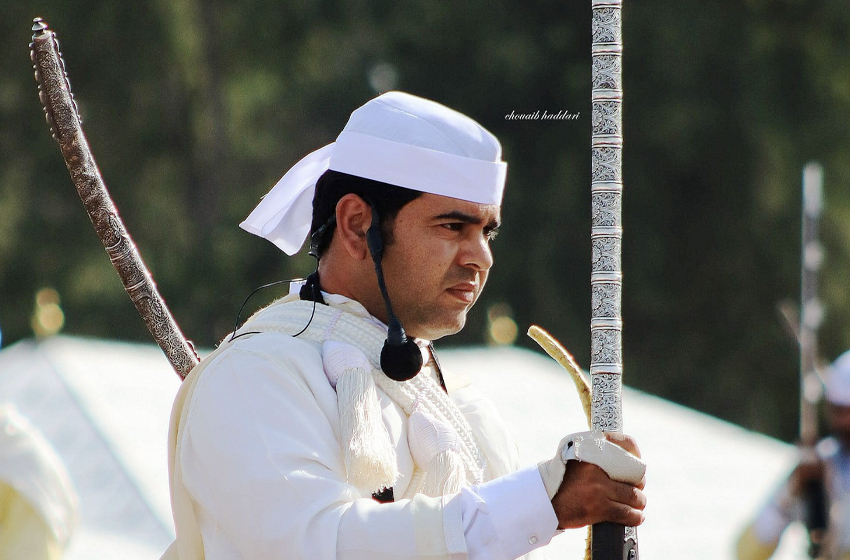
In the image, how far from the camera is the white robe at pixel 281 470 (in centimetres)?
250

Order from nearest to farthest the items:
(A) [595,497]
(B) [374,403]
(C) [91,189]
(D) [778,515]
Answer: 1. (A) [595,497]
2. (B) [374,403]
3. (C) [91,189]
4. (D) [778,515]

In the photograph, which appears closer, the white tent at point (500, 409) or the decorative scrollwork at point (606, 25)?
the decorative scrollwork at point (606, 25)

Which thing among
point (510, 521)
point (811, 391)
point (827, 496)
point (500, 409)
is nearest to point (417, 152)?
point (510, 521)

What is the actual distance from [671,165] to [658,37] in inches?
54.0

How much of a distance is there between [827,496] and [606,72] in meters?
5.00

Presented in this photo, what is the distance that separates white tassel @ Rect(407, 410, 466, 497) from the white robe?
0.03 metres

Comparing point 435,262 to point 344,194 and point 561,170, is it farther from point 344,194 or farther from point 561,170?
point 561,170

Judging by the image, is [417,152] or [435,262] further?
[417,152]

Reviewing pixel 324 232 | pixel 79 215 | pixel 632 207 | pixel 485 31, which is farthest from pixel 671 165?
pixel 324 232

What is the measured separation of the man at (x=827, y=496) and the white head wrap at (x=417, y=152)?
15.1 feet

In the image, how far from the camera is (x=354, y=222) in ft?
9.78

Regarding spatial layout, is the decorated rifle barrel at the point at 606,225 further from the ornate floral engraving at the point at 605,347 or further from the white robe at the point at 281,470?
the white robe at the point at 281,470

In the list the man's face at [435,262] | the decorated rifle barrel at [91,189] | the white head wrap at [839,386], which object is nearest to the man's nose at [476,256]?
the man's face at [435,262]

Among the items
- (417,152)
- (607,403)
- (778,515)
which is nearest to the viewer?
(607,403)
